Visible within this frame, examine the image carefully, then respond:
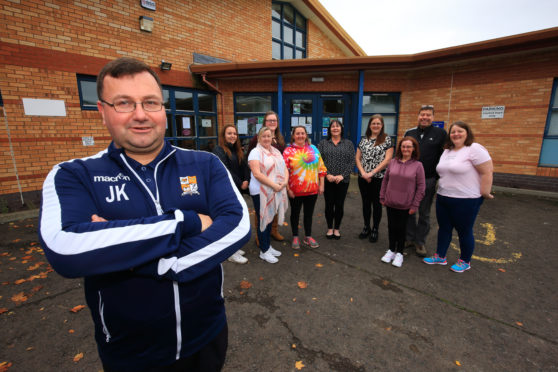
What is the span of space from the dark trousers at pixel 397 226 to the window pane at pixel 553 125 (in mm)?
7523

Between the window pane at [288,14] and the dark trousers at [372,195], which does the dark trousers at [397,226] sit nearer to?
the dark trousers at [372,195]

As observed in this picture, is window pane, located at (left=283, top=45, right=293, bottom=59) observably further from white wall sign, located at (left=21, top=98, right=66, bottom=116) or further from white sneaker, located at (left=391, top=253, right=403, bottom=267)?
white sneaker, located at (left=391, top=253, right=403, bottom=267)

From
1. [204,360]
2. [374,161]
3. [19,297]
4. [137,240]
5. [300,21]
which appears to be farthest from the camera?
[300,21]

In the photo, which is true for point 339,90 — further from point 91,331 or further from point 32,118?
point 91,331

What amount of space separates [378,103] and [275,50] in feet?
15.9

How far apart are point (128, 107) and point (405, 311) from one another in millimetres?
3115

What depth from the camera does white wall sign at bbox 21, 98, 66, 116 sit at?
5824mm

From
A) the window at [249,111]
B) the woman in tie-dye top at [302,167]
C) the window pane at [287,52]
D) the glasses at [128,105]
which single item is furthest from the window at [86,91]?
the window pane at [287,52]

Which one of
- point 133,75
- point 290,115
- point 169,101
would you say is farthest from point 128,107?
point 290,115

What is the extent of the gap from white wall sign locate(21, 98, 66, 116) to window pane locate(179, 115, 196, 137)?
2820 millimetres

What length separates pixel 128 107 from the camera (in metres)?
1.16

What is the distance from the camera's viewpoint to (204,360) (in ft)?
4.12

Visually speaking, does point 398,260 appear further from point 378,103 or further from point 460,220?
point 378,103


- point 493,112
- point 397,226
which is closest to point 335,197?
point 397,226
